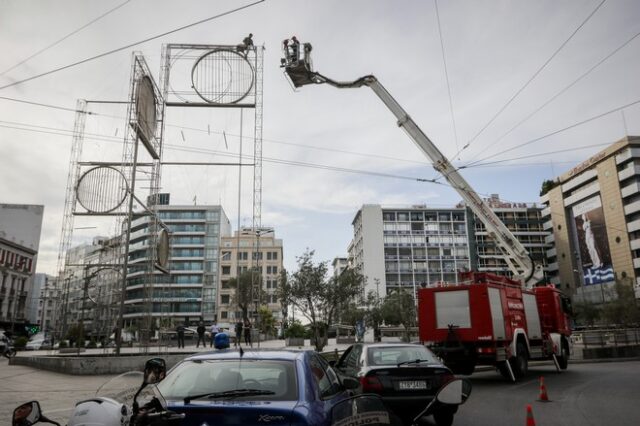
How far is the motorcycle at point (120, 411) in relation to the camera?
2.81 metres

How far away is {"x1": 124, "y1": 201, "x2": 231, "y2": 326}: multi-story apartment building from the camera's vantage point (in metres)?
84.4

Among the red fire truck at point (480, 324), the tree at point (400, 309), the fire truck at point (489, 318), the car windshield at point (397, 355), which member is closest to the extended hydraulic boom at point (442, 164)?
the fire truck at point (489, 318)

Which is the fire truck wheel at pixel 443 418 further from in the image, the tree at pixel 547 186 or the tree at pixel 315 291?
the tree at pixel 547 186

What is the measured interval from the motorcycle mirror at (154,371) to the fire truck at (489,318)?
Answer: 36.8 feet

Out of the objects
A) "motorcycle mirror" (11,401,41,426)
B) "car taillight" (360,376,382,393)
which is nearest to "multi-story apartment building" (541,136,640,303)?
"car taillight" (360,376,382,393)

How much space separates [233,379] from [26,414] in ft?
4.65

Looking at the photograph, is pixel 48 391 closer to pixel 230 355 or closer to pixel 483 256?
pixel 230 355

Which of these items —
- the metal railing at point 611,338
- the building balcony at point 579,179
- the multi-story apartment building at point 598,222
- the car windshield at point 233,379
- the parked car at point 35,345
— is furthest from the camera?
the building balcony at point 579,179

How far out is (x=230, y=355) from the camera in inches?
167

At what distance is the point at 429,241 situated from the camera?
329 ft

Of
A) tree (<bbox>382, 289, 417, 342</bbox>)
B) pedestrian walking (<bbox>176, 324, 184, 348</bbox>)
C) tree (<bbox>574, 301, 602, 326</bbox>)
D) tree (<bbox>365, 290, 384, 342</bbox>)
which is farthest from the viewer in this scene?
tree (<bbox>574, 301, 602, 326</bbox>)

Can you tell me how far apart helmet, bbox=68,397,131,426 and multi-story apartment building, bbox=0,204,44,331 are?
232ft

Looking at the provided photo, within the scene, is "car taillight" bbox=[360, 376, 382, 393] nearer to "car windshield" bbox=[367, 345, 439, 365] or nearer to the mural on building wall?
"car windshield" bbox=[367, 345, 439, 365]

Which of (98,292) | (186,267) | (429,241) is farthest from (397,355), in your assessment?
(429,241)
